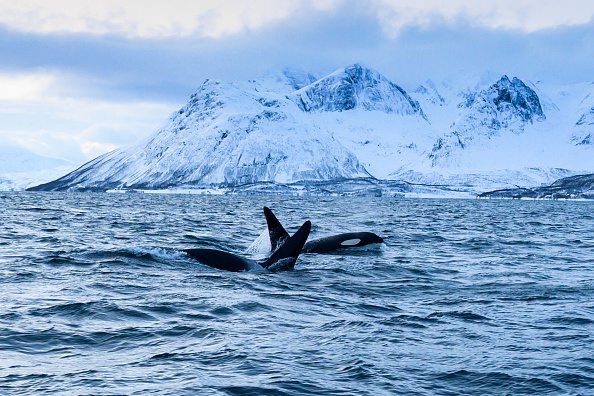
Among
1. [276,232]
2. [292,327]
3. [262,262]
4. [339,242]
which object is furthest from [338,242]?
[292,327]

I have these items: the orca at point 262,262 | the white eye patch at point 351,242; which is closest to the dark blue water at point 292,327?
the orca at point 262,262

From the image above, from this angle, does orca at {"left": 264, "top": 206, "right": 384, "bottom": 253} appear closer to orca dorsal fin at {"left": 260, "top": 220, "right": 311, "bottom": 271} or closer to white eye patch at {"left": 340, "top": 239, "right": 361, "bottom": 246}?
white eye patch at {"left": 340, "top": 239, "right": 361, "bottom": 246}

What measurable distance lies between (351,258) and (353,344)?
13.5 metres

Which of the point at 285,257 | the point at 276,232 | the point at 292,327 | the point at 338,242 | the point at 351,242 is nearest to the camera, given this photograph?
the point at 292,327

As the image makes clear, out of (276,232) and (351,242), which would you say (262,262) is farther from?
(351,242)

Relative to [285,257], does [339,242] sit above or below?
below

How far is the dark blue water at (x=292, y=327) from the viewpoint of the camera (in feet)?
31.3

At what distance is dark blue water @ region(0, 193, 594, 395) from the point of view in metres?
9.55

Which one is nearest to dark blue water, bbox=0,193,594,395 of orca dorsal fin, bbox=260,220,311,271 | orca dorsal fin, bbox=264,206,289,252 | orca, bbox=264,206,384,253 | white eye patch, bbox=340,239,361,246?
orca dorsal fin, bbox=260,220,311,271

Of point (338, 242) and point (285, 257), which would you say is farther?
point (338, 242)

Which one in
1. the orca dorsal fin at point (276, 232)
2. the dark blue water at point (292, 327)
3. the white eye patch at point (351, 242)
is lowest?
the dark blue water at point (292, 327)

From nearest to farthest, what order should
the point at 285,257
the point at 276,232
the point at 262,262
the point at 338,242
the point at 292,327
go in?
the point at 292,327 → the point at 285,257 → the point at 262,262 → the point at 276,232 → the point at 338,242

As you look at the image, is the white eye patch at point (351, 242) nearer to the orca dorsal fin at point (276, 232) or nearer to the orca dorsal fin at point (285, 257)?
the orca dorsal fin at point (276, 232)

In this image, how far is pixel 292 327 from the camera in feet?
42.6
